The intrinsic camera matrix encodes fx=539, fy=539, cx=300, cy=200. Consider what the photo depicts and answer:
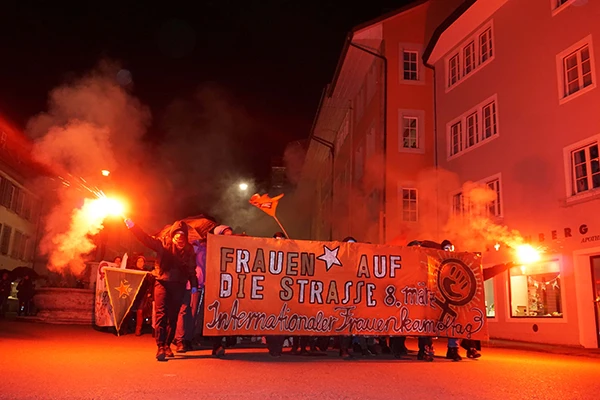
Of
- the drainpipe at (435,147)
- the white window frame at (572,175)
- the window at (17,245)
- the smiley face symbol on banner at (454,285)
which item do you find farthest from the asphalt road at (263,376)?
the window at (17,245)

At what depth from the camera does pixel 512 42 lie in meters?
16.0

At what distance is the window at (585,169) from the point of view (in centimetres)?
1253

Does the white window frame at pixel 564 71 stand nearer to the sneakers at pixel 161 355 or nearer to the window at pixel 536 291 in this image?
the window at pixel 536 291

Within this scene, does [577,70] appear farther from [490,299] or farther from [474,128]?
[490,299]

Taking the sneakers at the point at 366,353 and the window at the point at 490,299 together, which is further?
the window at the point at 490,299

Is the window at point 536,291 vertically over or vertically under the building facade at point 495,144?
under

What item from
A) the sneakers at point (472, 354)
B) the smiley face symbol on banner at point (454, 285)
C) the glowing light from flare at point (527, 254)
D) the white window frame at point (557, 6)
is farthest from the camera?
the glowing light from flare at point (527, 254)

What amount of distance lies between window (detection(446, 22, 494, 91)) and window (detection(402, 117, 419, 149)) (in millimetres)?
1812

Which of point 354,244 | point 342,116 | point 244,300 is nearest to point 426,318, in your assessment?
point 354,244

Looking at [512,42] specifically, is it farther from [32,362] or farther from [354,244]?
[32,362]

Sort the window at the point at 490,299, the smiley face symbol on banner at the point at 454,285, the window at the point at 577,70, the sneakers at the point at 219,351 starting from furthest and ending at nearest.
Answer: the window at the point at 490,299
the window at the point at 577,70
the smiley face symbol on banner at the point at 454,285
the sneakers at the point at 219,351

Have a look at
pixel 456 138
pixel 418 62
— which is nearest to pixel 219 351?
pixel 456 138

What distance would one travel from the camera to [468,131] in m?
18.1

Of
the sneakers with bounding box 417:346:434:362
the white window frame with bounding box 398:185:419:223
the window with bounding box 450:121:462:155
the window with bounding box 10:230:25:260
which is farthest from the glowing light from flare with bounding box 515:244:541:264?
the window with bounding box 10:230:25:260
